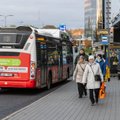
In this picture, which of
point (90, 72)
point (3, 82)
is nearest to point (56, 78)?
point (3, 82)

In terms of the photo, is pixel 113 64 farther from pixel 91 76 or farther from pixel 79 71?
pixel 91 76

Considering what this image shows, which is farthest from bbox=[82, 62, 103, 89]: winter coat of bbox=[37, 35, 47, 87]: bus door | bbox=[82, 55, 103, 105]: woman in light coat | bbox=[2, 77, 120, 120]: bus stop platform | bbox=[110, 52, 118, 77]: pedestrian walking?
bbox=[110, 52, 118, 77]: pedestrian walking

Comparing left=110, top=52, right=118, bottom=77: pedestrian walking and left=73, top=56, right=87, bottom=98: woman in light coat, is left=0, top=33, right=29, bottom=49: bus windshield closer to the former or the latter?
left=73, top=56, right=87, bottom=98: woman in light coat

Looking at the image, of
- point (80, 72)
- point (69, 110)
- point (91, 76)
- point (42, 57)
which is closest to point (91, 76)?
point (91, 76)

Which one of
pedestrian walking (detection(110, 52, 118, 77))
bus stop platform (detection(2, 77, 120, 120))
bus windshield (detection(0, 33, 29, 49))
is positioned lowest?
bus stop platform (detection(2, 77, 120, 120))

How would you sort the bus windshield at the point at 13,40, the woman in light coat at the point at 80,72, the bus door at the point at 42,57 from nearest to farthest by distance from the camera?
the woman in light coat at the point at 80,72 < the bus windshield at the point at 13,40 < the bus door at the point at 42,57

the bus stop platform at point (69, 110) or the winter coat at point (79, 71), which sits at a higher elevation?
the winter coat at point (79, 71)

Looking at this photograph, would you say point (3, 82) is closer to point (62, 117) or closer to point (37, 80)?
point (37, 80)

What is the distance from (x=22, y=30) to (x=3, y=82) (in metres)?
2.37

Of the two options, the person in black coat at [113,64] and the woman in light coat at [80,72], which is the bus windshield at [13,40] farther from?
the person in black coat at [113,64]

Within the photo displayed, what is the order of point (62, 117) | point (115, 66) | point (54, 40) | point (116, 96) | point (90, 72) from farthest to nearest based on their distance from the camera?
point (115, 66) < point (54, 40) < point (116, 96) < point (90, 72) < point (62, 117)

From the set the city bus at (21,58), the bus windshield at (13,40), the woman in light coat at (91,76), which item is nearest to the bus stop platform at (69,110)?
the woman in light coat at (91,76)

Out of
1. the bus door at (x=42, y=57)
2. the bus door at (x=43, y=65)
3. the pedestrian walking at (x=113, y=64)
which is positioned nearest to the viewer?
the bus door at (x=42, y=57)

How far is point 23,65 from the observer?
1825 centimetres
